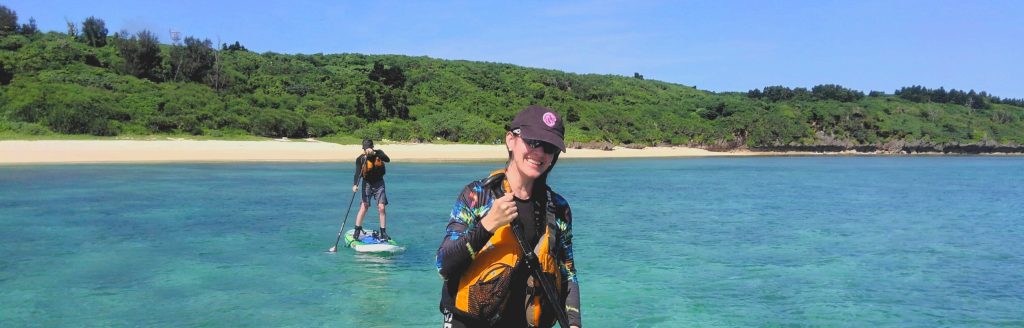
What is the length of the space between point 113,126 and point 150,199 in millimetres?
31283

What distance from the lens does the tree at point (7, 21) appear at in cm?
7481

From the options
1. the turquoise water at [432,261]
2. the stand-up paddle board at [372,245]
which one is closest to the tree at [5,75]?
the turquoise water at [432,261]

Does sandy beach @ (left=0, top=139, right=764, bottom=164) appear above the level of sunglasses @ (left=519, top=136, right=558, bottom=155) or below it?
below

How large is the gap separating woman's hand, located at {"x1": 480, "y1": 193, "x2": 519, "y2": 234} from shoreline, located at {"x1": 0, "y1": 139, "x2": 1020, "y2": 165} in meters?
39.9

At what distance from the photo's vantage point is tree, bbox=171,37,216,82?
231 feet

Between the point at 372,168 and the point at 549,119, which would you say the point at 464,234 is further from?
the point at 372,168

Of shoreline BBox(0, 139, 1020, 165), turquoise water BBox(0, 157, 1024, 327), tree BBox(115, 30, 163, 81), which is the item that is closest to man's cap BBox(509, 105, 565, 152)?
turquoise water BBox(0, 157, 1024, 327)

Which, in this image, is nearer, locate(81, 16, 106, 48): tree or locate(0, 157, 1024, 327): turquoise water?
locate(0, 157, 1024, 327): turquoise water

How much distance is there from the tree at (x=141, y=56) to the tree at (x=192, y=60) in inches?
65.6

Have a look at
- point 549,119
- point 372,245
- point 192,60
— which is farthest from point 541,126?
point 192,60

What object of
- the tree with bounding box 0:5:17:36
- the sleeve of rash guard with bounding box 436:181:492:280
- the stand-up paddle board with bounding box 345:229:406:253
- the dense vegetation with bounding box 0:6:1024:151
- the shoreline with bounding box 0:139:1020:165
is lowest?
the stand-up paddle board with bounding box 345:229:406:253

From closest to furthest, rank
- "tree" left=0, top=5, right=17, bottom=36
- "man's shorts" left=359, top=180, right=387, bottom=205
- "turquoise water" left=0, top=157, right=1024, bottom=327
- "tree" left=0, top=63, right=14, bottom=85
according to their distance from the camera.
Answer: "turquoise water" left=0, top=157, right=1024, bottom=327, "man's shorts" left=359, top=180, right=387, bottom=205, "tree" left=0, top=63, right=14, bottom=85, "tree" left=0, top=5, right=17, bottom=36

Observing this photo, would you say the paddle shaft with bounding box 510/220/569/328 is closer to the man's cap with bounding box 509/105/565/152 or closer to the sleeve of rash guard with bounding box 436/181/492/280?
the sleeve of rash guard with bounding box 436/181/492/280

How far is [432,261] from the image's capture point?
11.4m
